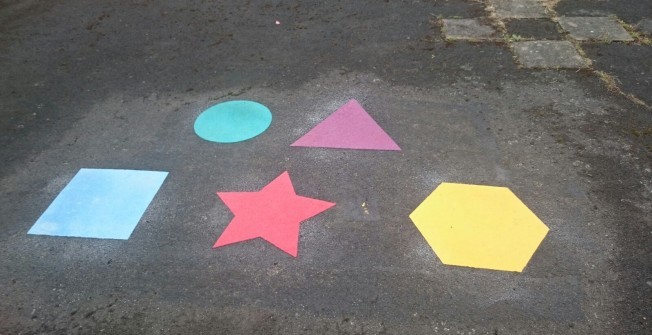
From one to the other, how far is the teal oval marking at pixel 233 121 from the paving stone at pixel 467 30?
2.65 m

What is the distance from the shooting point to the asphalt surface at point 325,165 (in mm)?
2824

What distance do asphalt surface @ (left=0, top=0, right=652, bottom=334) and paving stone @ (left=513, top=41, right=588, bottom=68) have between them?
0.55 feet

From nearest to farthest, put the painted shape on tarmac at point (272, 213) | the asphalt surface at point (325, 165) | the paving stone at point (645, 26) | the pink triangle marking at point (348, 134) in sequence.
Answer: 1. the asphalt surface at point (325, 165)
2. the painted shape on tarmac at point (272, 213)
3. the pink triangle marking at point (348, 134)
4. the paving stone at point (645, 26)

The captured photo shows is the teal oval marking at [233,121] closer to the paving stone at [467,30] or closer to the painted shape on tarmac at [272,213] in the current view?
the painted shape on tarmac at [272,213]

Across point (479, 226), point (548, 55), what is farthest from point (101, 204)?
point (548, 55)

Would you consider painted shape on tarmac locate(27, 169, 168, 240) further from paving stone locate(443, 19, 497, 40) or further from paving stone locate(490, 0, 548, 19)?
paving stone locate(490, 0, 548, 19)

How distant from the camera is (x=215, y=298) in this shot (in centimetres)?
289

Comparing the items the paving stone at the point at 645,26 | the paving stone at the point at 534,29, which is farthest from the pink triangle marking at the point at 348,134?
the paving stone at the point at 645,26

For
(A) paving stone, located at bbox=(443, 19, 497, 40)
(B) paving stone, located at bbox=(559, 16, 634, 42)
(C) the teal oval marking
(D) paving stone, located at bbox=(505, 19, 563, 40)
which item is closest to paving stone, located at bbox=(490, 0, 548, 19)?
(D) paving stone, located at bbox=(505, 19, 563, 40)

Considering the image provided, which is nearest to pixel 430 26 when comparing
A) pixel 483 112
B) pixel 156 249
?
pixel 483 112

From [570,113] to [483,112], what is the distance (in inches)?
30.6

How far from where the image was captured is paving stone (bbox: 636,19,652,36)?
5613 mm

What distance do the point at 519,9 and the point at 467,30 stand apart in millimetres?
1006

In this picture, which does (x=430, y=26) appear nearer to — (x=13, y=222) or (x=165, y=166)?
(x=165, y=166)
